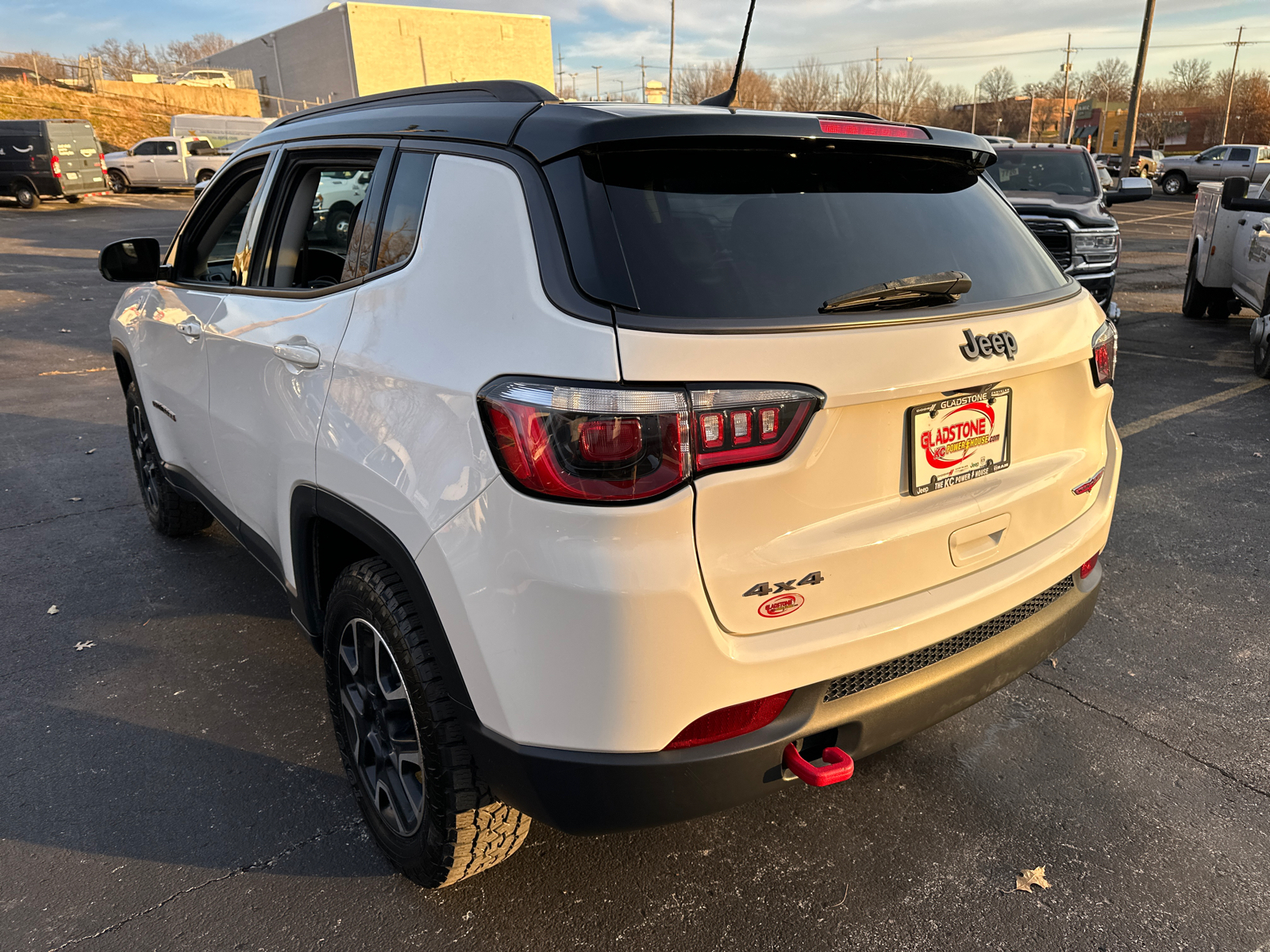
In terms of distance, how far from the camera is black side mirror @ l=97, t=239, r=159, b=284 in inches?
144

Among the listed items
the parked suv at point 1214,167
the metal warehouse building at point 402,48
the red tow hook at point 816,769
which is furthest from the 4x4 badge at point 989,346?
the metal warehouse building at point 402,48

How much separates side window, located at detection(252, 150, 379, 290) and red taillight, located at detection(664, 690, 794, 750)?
4.93ft

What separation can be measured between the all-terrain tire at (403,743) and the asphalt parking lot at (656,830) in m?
0.17

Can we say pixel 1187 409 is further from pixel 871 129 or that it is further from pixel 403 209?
pixel 403 209

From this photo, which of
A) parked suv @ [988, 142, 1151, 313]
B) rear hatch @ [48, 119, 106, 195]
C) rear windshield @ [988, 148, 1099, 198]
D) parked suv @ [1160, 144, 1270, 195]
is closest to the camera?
parked suv @ [988, 142, 1151, 313]

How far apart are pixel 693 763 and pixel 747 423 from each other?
0.68m

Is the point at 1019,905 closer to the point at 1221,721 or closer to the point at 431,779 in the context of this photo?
the point at 1221,721

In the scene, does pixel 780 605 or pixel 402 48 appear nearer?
pixel 780 605

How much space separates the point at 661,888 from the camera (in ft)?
7.75

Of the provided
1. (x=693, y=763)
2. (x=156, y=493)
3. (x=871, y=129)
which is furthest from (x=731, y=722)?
(x=156, y=493)

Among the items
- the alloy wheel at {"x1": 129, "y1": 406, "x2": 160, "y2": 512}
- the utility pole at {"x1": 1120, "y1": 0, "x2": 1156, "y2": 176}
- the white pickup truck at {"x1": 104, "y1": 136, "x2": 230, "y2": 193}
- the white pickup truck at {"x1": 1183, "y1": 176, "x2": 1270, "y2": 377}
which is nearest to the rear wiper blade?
the alloy wheel at {"x1": 129, "y1": 406, "x2": 160, "y2": 512}

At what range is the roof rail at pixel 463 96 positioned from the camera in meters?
2.19

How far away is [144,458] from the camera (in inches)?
182

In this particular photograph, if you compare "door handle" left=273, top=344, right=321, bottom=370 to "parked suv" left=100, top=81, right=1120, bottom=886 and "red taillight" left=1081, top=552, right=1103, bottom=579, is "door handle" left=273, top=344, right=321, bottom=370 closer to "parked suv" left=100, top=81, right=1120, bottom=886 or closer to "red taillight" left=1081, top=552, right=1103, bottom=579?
"parked suv" left=100, top=81, right=1120, bottom=886
